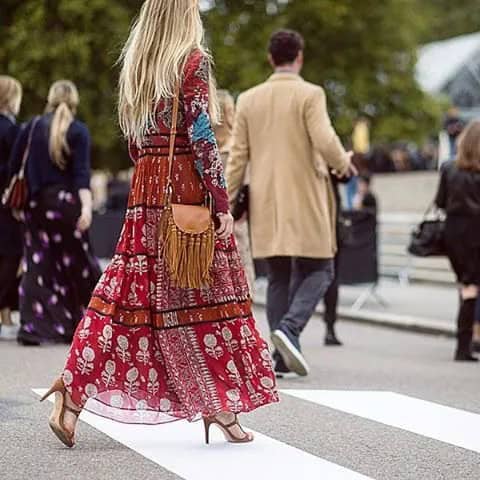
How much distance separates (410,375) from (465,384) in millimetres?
597

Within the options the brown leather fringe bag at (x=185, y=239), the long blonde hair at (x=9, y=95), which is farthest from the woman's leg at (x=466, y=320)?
the brown leather fringe bag at (x=185, y=239)

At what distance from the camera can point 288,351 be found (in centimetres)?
941

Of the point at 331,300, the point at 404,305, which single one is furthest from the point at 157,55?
the point at 404,305

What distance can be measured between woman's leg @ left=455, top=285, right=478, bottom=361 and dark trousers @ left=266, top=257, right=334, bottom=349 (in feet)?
6.46

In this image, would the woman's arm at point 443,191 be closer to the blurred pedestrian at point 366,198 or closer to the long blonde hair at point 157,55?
the blurred pedestrian at point 366,198

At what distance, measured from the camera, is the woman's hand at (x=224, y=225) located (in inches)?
262

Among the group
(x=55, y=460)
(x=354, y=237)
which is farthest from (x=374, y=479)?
(x=354, y=237)

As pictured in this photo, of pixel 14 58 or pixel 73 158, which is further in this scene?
pixel 14 58

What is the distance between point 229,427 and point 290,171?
10.4 feet

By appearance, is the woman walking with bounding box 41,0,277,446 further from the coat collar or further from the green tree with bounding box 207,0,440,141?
the green tree with bounding box 207,0,440,141

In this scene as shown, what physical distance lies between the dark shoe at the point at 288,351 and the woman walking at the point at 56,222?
2.28 metres

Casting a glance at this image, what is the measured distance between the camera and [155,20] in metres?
6.70

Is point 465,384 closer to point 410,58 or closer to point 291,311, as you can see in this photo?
point 291,311

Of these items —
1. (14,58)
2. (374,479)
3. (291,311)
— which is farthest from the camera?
(14,58)
